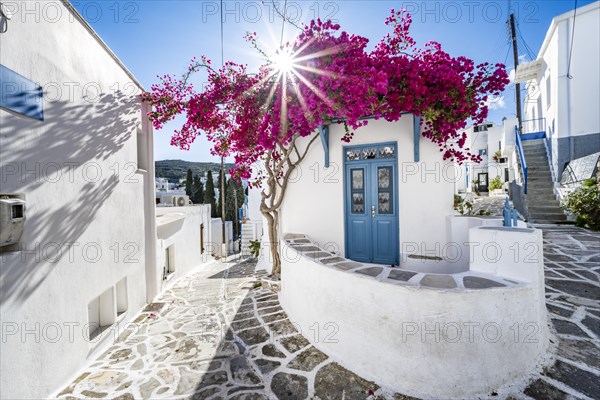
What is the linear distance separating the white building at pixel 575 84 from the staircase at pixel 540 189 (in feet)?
1.46

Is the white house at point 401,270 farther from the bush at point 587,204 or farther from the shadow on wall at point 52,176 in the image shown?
the bush at point 587,204

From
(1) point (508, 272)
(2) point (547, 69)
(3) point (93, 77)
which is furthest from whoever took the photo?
(2) point (547, 69)

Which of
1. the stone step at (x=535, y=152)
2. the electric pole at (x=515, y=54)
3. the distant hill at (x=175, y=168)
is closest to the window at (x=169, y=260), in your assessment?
the stone step at (x=535, y=152)


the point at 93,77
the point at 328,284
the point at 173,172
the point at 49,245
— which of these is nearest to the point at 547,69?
the point at 328,284

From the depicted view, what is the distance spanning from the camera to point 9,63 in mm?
2928

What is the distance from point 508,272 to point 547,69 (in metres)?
15.9

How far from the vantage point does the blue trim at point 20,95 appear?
111 inches

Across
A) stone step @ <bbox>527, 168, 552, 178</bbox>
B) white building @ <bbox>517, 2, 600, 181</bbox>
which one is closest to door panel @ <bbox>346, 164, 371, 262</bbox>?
stone step @ <bbox>527, 168, 552, 178</bbox>

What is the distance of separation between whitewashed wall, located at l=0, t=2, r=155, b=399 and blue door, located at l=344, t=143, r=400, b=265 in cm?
463

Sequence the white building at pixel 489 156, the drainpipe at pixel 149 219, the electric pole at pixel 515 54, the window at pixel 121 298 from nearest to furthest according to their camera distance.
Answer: the window at pixel 121 298 → the drainpipe at pixel 149 219 → the electric pole at pixel 515 54 → the white building at pixel 489 156

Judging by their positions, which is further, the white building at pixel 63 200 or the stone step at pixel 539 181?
the stone step at pixel 539 181

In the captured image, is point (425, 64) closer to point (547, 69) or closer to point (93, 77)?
point (93, 77)

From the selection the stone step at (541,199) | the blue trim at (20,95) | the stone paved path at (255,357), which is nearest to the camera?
the blue trim at (20,95)

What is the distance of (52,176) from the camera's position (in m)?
3.54
